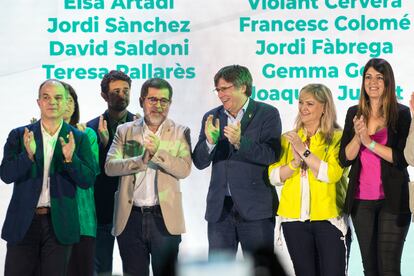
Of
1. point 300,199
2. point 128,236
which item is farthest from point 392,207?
point 128,236

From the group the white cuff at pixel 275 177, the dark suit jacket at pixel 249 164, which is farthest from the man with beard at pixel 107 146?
the white cuff at pixel 275 177

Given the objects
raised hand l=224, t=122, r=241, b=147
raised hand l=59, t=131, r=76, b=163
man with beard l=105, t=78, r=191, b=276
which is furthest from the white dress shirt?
raised hand l=224, t=122, r=241, b=147

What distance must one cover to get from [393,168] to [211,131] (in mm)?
1144

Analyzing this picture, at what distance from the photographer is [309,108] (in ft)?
16.4

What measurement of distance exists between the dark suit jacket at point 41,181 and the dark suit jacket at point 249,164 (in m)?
0.83

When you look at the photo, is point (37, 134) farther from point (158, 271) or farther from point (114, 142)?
point (158, 271)

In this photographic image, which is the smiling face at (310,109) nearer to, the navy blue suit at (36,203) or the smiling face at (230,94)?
the smiling face at (230,94)

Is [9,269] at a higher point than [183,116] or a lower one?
lower

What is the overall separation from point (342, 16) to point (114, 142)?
217cm

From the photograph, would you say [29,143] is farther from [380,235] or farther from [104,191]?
[380,235]

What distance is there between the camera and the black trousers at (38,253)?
4508mm

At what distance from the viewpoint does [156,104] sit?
5227 millimetres

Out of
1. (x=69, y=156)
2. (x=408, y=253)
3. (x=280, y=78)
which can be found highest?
(x=280, y=78)

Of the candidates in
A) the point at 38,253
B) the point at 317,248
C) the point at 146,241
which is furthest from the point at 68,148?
the point at 317,248
